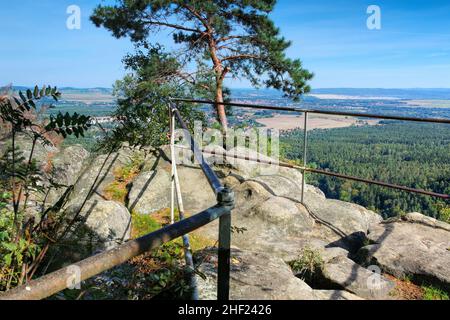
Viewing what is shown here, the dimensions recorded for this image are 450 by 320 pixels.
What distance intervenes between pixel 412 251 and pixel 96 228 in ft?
9.84

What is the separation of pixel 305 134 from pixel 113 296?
3.11 meters

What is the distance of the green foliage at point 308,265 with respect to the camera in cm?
315

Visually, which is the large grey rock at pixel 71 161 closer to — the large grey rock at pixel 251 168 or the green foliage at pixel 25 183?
the large grey rock at pixel 251 168

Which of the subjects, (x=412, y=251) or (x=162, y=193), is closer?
(x=412, y=251)

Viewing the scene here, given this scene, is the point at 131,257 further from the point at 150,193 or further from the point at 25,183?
the point at 150,193

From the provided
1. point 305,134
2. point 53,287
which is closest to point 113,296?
point 53,287

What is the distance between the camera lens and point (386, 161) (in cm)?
6019

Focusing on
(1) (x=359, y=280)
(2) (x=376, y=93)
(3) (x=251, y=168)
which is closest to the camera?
(1) (x=359, y=280)

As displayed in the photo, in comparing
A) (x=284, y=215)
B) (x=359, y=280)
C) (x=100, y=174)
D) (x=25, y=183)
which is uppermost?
(x=25, y=183)

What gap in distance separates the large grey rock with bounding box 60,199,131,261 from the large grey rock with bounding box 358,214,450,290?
233cm

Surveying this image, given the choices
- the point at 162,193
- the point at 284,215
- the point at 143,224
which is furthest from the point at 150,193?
the point at 284,215

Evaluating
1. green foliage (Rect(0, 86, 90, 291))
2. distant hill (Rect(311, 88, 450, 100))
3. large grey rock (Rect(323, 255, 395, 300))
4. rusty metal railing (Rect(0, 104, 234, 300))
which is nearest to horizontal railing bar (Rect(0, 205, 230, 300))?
rusty metal railing (Rect(0, 104, 234, 300))

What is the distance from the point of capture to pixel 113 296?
6.84 feet
